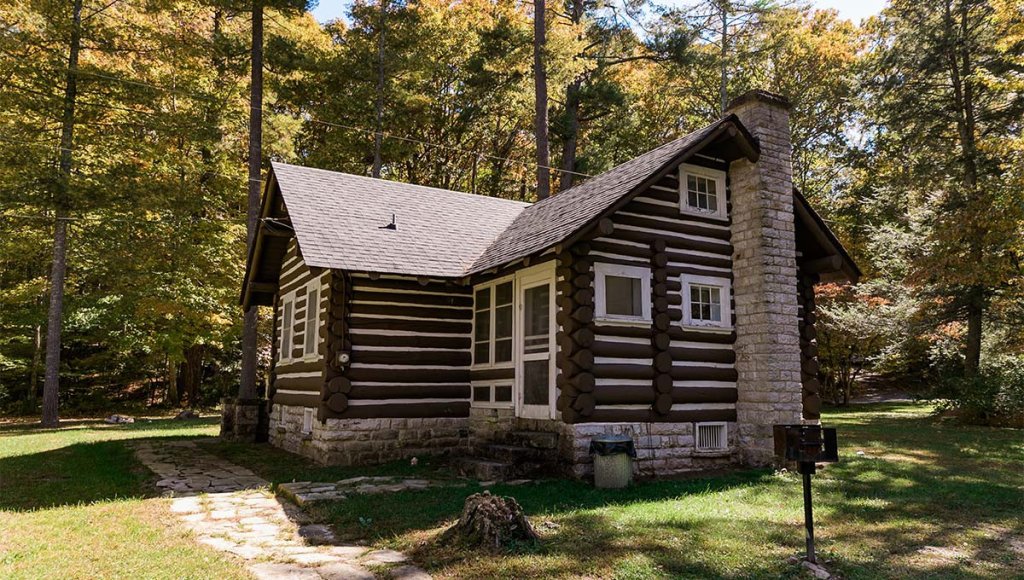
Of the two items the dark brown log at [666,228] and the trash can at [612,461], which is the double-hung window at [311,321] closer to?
the dark brown log at [666,228]

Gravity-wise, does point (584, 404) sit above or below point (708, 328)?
below

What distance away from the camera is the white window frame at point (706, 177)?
11734 mm

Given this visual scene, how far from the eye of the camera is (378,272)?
11.4 m

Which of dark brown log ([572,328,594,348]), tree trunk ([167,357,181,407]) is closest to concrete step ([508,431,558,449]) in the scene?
dark brown log ([572,328,594,348])

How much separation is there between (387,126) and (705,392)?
19.9 m

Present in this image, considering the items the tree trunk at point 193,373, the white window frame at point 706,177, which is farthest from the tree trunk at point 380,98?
the white window frame at point 706,177

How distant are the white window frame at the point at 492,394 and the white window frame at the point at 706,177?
14.9 feet

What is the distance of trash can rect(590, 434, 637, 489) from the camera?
9359 mm

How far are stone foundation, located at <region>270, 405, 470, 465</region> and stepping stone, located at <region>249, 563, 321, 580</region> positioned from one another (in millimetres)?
6115

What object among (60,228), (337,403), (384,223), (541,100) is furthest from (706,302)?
(60,228)

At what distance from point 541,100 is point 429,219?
9960mm

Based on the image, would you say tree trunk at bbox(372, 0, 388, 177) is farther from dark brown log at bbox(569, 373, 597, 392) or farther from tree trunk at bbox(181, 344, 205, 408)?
dark brown log at bbox(569, 373, 597, 392)

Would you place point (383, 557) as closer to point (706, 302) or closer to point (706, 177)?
point (706, 302)

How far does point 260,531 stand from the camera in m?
6.96
